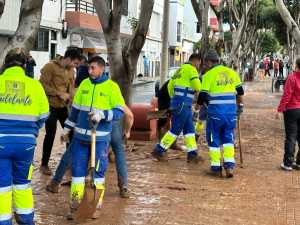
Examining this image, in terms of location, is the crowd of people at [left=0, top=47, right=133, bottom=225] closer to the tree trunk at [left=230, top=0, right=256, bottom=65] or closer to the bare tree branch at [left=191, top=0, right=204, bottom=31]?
the bare tree branch at [left=191, top=0, right=204, bottom=31]

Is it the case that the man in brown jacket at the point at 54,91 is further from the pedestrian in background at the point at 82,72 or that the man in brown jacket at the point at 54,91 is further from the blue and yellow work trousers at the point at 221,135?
the blue and yellow work trousers at the point at 221,135

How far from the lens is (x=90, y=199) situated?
6297 mm

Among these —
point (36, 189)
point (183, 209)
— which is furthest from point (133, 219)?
point (36, 189)

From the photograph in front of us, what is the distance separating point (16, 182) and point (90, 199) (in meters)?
1.17

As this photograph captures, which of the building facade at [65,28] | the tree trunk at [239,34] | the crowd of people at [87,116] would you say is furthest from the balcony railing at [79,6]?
Answer: the crowd of people at [87,116]

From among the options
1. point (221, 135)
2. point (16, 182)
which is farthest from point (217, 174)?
point (16, 182)

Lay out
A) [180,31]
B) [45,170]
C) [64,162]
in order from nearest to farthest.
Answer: [64,162], [45,170], [180,31]

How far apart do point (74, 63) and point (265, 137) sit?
6.85 m

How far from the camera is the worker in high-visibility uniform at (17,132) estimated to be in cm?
516

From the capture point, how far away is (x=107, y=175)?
29.1 feet

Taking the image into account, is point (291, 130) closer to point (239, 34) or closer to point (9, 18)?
point (239, 34)

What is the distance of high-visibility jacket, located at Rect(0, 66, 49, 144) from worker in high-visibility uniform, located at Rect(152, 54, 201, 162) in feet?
15.5

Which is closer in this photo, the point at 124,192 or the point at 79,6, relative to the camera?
the point at 124,192

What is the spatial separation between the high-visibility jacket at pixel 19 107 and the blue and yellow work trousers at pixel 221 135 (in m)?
4.00
